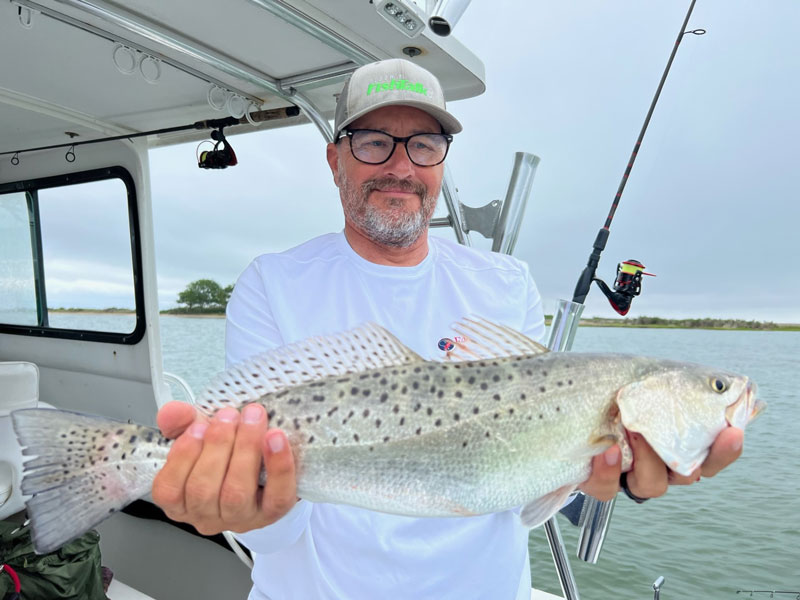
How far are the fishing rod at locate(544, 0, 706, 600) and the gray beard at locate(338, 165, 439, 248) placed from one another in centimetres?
97

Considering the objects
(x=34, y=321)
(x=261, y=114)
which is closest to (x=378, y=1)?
(x=261, y=114)

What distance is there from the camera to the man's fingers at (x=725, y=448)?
163 cm

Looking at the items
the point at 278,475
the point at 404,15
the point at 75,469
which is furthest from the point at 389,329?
the point at 404,15

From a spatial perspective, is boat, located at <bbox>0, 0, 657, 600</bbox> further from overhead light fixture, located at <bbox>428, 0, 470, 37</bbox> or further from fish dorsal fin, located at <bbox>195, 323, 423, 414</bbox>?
fish dorsal fin, located at <bbox>195, 323, 423, 414</bbox>

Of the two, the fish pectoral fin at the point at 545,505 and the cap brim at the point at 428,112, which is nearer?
the fish pectoral fin at the point at 545,505

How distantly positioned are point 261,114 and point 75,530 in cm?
332

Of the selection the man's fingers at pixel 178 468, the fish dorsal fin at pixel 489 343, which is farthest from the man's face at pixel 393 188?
the man's fingers at pixel 178 468

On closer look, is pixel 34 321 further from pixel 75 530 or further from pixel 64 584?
pixel 75 530

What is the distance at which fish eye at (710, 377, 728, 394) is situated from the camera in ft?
5.62

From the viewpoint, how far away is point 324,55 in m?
3.20

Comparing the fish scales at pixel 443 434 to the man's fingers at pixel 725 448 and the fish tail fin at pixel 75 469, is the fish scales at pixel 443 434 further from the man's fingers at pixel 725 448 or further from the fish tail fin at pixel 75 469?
the fish tail fin at pixel 75 469

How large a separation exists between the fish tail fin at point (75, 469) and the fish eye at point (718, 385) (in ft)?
5.79

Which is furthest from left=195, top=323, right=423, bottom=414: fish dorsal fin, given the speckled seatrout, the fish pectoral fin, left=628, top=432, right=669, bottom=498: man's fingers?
left=628, top=432, right=669, bottom=498: man's fingers

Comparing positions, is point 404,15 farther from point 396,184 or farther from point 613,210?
point 613,210
